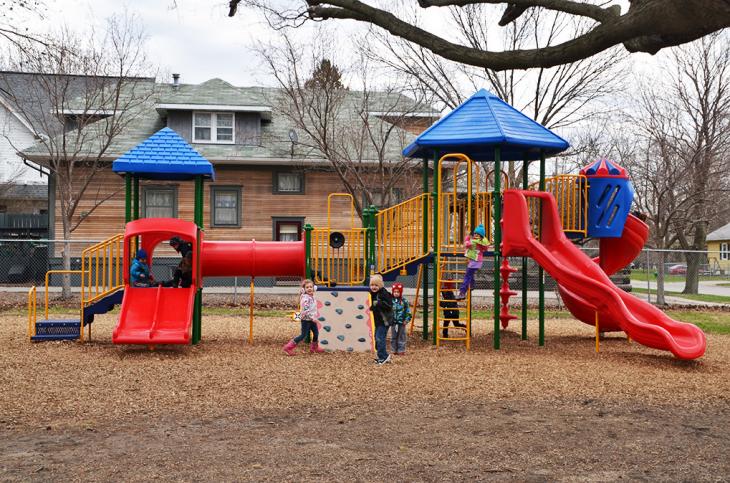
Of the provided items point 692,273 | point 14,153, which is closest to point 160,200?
point 14,153

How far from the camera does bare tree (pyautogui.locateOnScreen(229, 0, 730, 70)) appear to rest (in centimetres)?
462

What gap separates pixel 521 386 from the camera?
919 centimetres

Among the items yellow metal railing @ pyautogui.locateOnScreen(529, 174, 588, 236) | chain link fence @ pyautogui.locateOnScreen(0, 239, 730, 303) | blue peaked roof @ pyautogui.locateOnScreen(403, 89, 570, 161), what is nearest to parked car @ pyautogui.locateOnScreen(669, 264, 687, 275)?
chain link fence @ pyautogui.locateOnScreen(0, 239, 730, 303)

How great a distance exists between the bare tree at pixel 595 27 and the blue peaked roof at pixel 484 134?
577 centimetres

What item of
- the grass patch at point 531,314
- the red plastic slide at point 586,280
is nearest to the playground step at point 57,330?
the red plastic slide at point 586,280

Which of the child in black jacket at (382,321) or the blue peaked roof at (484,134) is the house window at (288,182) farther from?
the child in black jacket at (382,321)

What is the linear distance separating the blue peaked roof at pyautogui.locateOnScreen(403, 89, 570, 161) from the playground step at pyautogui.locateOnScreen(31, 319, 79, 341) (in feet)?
21.6

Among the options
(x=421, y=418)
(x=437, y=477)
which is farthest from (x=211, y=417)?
(x=437, y=477)

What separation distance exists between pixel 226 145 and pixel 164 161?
16.7m

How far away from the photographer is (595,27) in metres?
5.16

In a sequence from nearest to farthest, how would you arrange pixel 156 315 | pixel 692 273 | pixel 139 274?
pixel 156 315 → pixel 139 274 → pixel 692 273

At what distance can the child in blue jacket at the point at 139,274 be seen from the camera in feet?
40.9

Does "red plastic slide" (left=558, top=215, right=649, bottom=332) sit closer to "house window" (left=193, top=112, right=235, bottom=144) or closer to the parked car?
"house window" (left=193, top=112, right=235, bottom=144)

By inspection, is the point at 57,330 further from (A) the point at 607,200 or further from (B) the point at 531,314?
(B) the point at 531,314
